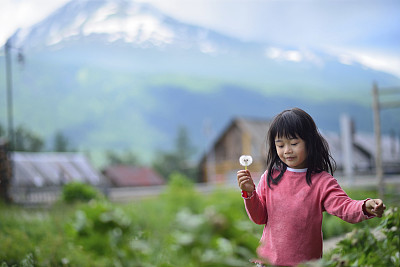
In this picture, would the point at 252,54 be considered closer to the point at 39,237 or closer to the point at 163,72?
the point at 163,72

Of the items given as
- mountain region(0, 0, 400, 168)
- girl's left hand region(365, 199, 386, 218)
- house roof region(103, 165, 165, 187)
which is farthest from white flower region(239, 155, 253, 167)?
mountain region(0, 0, 400, 168)

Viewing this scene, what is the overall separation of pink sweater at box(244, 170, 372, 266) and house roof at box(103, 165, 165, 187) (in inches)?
1371

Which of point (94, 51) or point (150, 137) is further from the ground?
point (94, 51)

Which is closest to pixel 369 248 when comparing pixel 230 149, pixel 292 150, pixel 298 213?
pixel 298 213

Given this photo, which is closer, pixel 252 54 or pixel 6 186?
pixel 6 186

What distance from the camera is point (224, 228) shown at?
66 cm

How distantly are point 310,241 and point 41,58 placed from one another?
380ft

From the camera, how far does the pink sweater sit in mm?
1212


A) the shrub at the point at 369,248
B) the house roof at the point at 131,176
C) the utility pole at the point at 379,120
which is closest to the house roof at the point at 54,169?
the utility pole at the point at 379,120

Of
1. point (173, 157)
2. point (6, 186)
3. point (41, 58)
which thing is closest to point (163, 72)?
point (41, 58)

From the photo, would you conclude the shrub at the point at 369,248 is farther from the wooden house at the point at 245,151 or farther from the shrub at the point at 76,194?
the shrub at the point at 76,194

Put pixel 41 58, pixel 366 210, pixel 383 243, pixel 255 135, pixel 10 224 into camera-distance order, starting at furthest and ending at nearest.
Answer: pixel 41 58 → pixel 255 135 → pixel 10 224 → pixel 383 243 → pixel 366 210

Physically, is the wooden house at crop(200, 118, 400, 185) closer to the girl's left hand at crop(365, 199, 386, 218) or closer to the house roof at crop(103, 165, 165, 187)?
the girl's left hand at crop(365, 199, 386, 218)

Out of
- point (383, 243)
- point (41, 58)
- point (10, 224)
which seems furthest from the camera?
point (41, 58)
